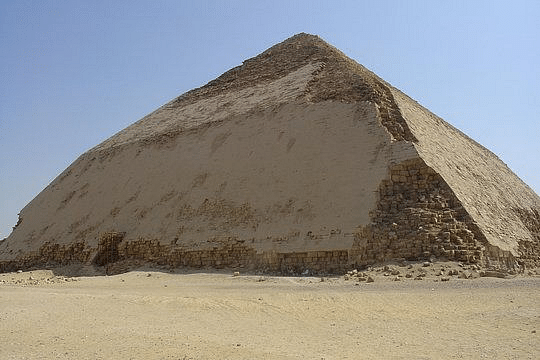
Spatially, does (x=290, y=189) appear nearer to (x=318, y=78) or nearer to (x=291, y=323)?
(x=318, y=78)

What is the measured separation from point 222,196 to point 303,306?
9423 mm

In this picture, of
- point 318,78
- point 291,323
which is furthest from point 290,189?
point 291,323

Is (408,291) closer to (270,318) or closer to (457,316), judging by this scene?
(457,316)

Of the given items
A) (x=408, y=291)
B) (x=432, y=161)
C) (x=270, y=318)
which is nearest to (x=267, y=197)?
(x=432, y=161)

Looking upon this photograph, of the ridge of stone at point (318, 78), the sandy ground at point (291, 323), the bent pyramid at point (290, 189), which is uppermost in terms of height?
the ridge of stone at point (318, 78)

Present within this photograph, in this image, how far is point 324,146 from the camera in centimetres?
1642

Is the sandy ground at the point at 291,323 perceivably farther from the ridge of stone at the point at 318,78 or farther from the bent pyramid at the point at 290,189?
the ridge of stone at the point at 318,78

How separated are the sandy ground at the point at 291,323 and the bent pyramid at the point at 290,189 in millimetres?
2898

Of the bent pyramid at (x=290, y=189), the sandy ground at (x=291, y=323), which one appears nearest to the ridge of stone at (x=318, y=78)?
the bent pyramid at (x=290, y=189)

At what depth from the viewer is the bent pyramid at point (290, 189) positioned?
13.7 meters

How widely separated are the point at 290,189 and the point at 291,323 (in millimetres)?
8742

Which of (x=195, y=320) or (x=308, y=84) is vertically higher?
(x=308, y=84)

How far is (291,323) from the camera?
734cm

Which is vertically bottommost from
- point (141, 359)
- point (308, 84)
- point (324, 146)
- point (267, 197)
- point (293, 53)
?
point (141, 359)
